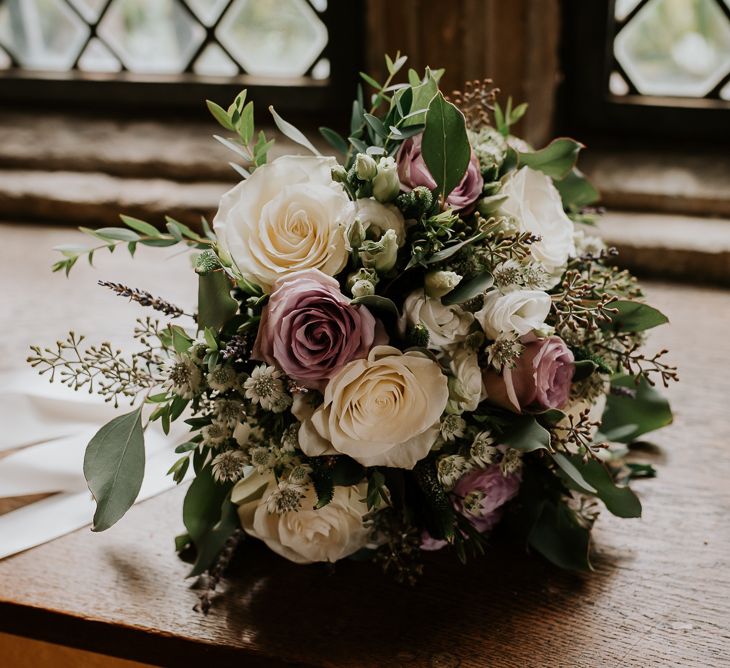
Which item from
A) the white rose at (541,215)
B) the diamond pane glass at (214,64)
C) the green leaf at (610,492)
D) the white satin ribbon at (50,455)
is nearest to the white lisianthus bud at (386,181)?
the white rose at (541,215)

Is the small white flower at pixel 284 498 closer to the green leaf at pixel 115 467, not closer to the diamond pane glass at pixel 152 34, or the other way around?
the green leaf at pixel 115 467

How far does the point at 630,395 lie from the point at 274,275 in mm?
435

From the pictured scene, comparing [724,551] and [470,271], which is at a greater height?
[470,271]

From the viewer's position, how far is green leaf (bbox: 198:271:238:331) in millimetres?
750

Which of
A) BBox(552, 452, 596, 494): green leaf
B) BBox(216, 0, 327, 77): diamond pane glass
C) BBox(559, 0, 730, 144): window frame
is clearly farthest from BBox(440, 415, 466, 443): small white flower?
BBox(216, 0, 327, 77): diamond pane glass

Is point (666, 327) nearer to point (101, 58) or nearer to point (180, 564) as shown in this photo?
point (180, 564)

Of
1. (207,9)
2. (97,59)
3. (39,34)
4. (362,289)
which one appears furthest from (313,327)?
(39,34)

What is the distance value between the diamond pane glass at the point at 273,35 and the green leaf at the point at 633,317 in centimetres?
97

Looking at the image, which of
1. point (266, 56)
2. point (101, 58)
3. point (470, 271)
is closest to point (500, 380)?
point (470, 271)

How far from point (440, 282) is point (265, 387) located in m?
0.17

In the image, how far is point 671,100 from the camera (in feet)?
4.77

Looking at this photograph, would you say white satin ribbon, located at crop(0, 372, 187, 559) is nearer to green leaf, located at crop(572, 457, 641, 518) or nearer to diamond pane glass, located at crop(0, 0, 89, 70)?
green leaf, located at crop(572, 457, 641, 518)

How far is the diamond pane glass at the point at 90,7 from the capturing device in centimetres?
178

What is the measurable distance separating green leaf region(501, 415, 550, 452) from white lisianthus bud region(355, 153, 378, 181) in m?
0.25
